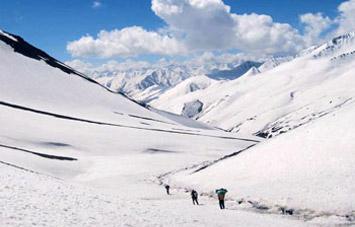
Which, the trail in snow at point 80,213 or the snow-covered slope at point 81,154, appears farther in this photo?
the snow-covered slope at point 81,154

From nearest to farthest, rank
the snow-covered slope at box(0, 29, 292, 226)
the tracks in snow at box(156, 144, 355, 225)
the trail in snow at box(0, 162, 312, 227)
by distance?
the trail in snow at box(0, 162, 312, 227)
the snow-covered slope at box(0, 29, 292, 226)
the tracks in snow at box(156, 144, 355, 225)

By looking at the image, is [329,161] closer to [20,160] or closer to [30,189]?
[30,189]

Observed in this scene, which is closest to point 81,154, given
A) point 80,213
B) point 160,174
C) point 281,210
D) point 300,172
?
point 160,174

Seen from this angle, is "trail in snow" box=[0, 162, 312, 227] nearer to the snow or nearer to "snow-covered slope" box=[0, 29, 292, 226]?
"snow-covered slope" box=[0, 29, 292, 226]

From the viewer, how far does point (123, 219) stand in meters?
25.8

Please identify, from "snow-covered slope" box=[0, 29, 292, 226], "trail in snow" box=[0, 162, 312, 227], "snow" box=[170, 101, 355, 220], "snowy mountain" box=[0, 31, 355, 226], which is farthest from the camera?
"snow" box=[170, 101, 355, 220]

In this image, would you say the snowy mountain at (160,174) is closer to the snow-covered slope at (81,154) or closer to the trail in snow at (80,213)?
the trail in snow at (80,213)

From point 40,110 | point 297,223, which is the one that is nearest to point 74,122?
point 40,110

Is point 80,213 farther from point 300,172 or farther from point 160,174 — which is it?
point 160,174

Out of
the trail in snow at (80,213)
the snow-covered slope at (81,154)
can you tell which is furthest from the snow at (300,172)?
the trail in snow at (80,213)

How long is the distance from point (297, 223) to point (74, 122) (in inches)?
4274

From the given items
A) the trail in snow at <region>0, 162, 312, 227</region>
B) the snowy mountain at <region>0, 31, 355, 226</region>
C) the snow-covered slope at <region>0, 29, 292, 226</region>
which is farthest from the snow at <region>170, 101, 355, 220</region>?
the trail in snow at <region>0, 162, 312, 227</region>

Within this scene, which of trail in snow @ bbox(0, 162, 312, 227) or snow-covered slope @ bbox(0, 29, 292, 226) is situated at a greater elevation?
snow-covered slope @ bbox(0, 29, 292, 226)

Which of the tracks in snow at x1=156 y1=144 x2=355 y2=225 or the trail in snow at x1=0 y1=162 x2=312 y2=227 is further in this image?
the tracks in snow at x1=156 y1=144 x2=355 y2=225
